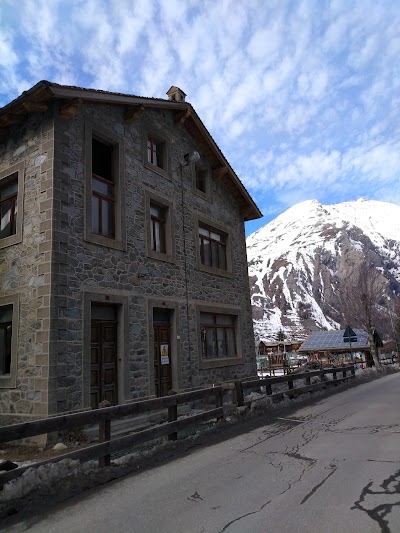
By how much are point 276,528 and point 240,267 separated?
14291 mm

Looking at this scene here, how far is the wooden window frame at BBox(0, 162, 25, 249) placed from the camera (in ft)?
33.4

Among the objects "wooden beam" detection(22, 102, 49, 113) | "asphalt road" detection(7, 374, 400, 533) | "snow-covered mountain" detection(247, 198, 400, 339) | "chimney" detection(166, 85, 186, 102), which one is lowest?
"asphalt road" detection(7, 374, 400, 533)

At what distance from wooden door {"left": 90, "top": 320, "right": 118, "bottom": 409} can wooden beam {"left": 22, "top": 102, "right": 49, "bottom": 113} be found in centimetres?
554

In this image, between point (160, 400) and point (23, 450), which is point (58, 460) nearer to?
point (160, 400)

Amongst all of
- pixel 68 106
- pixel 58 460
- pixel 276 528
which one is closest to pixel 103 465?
pixel 58 460

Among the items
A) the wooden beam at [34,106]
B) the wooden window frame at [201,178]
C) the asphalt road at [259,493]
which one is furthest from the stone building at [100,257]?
the asphalt road at [259,493]

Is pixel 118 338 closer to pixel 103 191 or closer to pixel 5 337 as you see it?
pixel 5 337

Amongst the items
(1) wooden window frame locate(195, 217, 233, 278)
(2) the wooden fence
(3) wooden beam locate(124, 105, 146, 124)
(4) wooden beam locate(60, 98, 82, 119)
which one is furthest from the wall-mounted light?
(2) the wooden fence

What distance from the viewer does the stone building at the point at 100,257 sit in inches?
363

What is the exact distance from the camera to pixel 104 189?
1142 cm

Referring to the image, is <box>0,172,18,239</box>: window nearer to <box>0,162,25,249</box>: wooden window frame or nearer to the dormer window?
<box>0,162,25,249</box>: wooden window frame

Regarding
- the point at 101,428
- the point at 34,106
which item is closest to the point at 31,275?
the point at 34,106

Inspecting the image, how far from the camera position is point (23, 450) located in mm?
8148

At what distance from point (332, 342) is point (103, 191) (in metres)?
36.4
